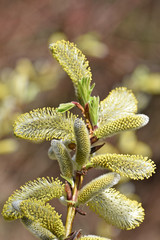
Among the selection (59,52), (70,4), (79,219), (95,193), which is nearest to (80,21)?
(70,4)

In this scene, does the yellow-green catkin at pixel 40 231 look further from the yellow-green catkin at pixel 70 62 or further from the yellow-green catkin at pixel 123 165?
the yellow-green catkin at pixel 70 62

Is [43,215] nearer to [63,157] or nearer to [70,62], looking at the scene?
[63,157]

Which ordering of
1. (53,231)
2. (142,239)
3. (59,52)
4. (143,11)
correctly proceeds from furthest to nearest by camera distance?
(143,11), (142,239), (59,52), (53,231)

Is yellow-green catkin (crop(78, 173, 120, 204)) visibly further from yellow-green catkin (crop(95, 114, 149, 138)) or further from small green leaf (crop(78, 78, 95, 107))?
small green leaf (crop(78, 78, 95, 107))

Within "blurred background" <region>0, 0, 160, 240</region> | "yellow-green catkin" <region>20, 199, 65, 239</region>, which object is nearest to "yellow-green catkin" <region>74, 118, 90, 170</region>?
"yellow-green catkin" <region>20, 199, 65, 239</region>

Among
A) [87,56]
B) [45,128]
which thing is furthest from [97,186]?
[87,56]

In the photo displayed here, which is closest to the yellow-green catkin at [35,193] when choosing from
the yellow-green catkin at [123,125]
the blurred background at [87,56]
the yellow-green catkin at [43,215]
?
the yellow-green catkin at [43,215]

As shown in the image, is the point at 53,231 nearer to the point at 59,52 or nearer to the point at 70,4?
the point at 59,52
